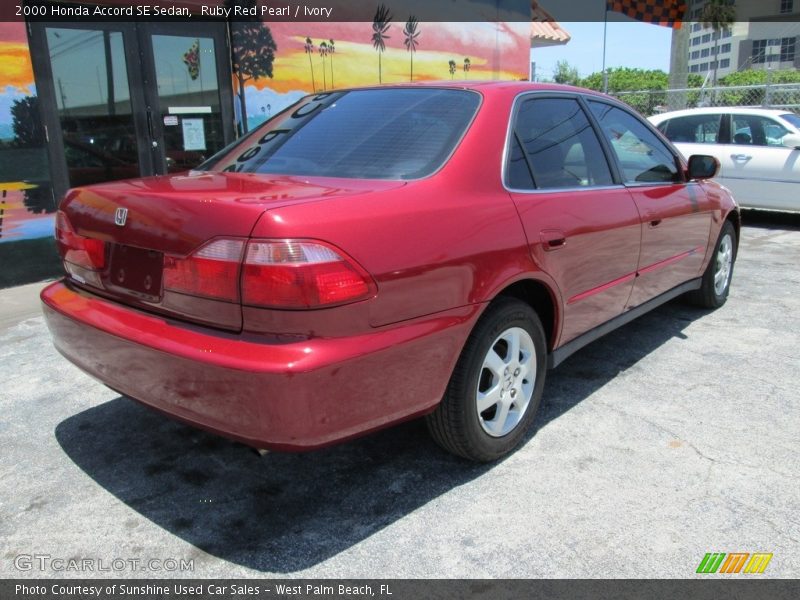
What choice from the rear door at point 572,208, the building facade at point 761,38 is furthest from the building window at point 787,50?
the rear door at point 572,208

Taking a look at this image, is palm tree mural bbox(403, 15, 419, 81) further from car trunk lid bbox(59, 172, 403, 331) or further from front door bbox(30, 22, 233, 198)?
car trunk lid bbox(59, 172, 403, 331)

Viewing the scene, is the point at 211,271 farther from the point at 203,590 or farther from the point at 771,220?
the point at 771,220

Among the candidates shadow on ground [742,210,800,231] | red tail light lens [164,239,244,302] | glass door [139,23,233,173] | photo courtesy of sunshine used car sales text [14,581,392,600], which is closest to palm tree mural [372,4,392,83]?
glass door [139,23,233,173]

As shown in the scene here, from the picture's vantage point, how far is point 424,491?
279cm

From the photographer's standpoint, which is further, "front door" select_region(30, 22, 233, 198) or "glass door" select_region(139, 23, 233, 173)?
"glass door" select_region(139, 23, 233, 173)

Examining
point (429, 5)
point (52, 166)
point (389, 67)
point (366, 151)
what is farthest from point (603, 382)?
point (429, 5)

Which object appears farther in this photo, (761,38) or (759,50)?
(759,50)

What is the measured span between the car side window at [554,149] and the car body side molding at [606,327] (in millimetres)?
780

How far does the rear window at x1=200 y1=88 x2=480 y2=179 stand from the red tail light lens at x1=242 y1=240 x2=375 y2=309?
64cm

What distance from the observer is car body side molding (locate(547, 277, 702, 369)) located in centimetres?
329

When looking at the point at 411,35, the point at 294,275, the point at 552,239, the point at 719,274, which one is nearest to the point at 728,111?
the point at 411,35

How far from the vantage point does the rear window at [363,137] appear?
108 inches

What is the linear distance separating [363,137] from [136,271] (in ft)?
3.67

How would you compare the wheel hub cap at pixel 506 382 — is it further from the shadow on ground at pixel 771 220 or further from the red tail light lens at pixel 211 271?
the shadow on ground at pixel 771 220
